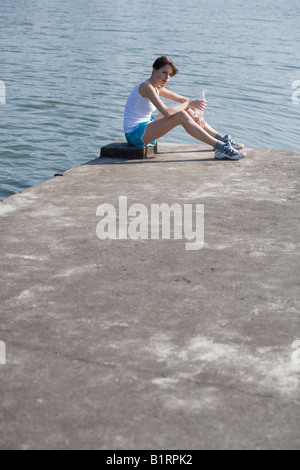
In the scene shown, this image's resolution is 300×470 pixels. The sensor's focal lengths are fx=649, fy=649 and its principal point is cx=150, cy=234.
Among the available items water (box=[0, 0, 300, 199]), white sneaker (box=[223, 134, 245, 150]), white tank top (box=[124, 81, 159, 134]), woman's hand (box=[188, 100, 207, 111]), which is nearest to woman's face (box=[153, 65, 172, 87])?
white tank top (box=[124, 81, 159, 134])

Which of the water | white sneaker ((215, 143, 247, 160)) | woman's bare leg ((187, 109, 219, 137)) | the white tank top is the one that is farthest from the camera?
the water

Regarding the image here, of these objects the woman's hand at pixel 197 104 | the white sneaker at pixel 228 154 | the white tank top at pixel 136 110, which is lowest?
the white sneaker at pixel 228 154

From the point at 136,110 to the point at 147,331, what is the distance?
4.43m

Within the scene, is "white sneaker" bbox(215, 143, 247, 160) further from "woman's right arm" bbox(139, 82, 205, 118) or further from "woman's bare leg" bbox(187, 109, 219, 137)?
"woman's right arm" bbox(139, 82, 205, 118)

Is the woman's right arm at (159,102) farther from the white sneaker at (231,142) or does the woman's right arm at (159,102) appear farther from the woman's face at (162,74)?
the white sneaker at (231,142)

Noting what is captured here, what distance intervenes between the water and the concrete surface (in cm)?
427

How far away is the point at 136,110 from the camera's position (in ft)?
23.8

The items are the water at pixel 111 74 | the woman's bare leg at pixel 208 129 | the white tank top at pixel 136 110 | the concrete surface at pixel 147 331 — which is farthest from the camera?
the water at pixel 111 74

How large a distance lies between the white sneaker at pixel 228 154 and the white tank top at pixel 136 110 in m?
0.91

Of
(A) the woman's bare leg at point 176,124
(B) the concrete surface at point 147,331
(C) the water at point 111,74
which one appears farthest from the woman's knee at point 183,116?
(C) the water at point 111,74

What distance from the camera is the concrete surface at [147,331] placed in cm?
257

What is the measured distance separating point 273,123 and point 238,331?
1053 centimetres

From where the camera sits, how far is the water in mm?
11086

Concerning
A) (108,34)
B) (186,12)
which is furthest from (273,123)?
(186,12)
